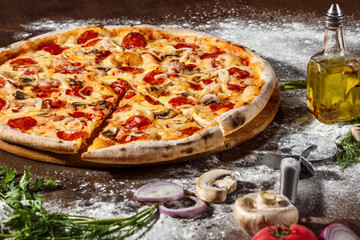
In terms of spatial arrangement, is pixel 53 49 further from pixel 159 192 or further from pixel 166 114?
pixel 159 192

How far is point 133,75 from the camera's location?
5363mm

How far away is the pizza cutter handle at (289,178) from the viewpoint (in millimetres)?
3676

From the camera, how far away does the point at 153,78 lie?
17.2 ft

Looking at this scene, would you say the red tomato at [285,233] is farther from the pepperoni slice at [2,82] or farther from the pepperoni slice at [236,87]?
the pepperoni slice at [2,82]

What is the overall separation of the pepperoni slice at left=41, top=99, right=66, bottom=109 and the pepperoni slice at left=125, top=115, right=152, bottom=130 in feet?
2.09

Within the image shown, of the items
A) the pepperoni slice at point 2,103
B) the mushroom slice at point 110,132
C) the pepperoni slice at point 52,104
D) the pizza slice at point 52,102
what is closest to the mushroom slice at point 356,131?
the mushroom slice at point 110,132

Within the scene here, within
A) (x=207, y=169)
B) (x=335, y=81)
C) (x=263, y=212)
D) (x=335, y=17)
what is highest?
(x=335, y=17)

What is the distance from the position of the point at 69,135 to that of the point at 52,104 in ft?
1.90

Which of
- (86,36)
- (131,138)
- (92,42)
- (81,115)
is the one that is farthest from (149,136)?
(86,36)


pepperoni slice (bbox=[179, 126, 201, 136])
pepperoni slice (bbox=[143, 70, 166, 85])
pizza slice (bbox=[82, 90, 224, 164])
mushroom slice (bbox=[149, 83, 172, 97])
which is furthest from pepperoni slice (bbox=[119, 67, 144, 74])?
pepperoni slice (bbox=[179, 126, 201, 136])

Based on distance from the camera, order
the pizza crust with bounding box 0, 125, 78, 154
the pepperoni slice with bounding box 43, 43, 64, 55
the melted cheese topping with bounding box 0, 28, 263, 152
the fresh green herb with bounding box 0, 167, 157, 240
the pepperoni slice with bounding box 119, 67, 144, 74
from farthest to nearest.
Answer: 1. the pepperoni slice with bounding box 43, 43, 64, 55
2. the pepperoni slice with bounding box 119, 67, 144, 74
3. the melted cheese topping with bounding box 0, 28, 263, 152
4. the pizza crust with bounding box 0, 125, 78, 154
5. the fresh green herb with bounding box 0, 167, 157, 240

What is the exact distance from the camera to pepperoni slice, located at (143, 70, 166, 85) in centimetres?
520

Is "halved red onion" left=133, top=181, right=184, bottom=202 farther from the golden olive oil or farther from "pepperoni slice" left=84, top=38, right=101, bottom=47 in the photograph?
"pepperoni slice" left=84, top=38, right=101, bottom=47

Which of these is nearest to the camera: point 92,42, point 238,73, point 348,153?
point 348,153
